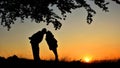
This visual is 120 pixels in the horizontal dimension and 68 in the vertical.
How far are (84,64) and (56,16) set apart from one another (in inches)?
279

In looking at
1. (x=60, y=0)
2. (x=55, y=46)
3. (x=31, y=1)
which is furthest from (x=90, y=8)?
(x=55, y=46)

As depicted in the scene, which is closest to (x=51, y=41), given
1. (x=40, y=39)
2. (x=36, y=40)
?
(x=40, y=39)

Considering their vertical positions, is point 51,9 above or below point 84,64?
above

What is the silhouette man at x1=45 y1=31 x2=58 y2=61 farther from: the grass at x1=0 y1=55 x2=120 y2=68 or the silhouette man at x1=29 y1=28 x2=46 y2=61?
the grass at x1=0 y1=55 x2=120 y2=68

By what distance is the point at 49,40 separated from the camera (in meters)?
11.9

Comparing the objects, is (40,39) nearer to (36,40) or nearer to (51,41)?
(36,40)

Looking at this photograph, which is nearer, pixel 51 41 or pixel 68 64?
pixel 51 41

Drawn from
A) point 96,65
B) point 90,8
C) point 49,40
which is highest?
point 90,8

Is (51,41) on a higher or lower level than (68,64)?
higher

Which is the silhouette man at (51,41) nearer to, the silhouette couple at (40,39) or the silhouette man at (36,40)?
the silhouette couple at (40,39)

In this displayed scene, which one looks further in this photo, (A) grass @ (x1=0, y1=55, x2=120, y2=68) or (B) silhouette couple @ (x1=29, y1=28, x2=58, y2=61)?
(A) grass @ (x1=0, y1=55, x2=120, y2=68)

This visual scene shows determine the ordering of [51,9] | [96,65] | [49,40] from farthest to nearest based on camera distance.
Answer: [51,9] < [96,65] < [49,40]

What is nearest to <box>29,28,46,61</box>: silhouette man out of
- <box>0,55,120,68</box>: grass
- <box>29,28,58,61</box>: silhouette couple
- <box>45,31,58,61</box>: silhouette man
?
<box>29,28,58,61</box>: silhouette couple

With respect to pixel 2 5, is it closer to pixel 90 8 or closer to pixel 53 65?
pixel 90 8
